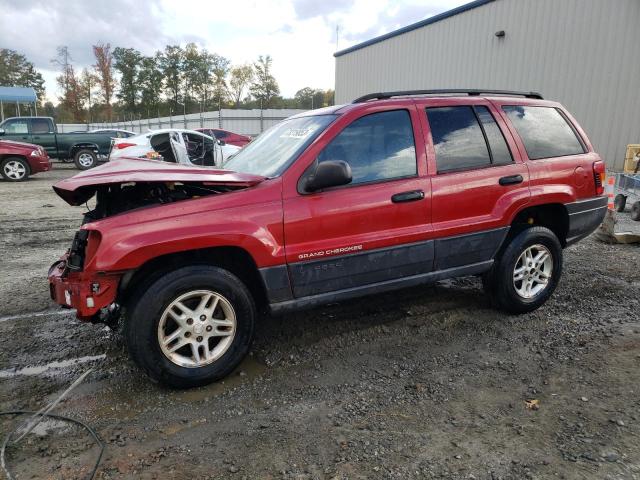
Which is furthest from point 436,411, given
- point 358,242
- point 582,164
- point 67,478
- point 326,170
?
point 582,164

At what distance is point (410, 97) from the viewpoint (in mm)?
3809

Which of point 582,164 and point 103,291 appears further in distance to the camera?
point 582,164

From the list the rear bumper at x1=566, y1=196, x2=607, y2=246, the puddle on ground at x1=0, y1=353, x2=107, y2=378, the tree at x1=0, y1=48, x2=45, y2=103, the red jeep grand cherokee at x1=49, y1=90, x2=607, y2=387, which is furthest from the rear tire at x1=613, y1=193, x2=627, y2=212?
the tree at x1=0, y1=48, x2=45, y2=103

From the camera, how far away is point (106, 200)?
123 inches

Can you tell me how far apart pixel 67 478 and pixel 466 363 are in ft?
8.46

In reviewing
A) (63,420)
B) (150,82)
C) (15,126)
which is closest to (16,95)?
(15,126)

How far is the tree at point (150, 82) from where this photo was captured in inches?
2311

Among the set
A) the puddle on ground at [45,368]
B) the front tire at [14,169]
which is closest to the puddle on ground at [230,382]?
the puddle on ground at [45,368]

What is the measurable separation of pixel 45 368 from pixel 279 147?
2.39 meters

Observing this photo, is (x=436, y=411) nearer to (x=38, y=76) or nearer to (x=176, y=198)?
(x=176, y=198)

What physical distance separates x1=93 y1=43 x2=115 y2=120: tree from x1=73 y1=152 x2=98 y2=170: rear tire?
42936mm

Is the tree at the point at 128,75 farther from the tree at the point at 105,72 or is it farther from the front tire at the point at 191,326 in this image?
the front tire at the point at 191,326

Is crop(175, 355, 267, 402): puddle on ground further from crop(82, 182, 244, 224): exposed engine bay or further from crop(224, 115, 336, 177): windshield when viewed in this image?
crop(224, 115, 336, 177): windshield

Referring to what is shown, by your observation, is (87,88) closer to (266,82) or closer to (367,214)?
(266,82)
